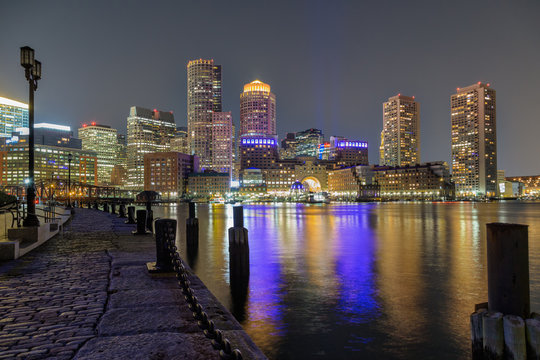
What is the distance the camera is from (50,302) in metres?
8.26

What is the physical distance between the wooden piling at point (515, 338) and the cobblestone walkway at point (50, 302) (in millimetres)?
6651

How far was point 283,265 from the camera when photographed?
78.6 ft

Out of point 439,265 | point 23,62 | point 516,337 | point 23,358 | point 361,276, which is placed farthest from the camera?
point 439,265

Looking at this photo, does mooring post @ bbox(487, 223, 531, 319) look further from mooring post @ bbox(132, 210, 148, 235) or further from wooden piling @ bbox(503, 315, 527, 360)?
mooring post @ bbox(132, 210, 148, 235)

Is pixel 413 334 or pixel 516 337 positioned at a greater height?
pixel 516 337

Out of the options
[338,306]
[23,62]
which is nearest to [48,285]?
[338,306]

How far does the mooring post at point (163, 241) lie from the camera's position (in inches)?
423

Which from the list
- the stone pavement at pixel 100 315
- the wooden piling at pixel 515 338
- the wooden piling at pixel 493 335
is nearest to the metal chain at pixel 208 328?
the stone pavement at pixel 100 315

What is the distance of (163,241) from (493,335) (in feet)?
27.8

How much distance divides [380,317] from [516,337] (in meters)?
7.79

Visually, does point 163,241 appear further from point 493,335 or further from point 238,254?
point 493,335

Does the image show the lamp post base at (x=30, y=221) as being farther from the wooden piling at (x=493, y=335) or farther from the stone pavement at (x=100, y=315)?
the wooden piling at (x=493, y=335)

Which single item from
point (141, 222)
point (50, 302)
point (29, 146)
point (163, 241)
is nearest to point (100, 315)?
point (50, 302)

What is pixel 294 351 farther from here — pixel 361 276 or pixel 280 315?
pixel 361 276
